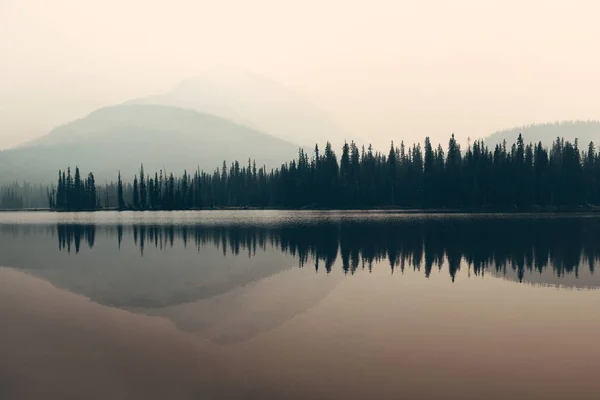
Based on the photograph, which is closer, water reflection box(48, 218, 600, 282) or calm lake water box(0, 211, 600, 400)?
calm lake water box(0, 211, 600, 400)

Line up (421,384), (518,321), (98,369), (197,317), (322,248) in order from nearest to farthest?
(421,384) → (98,369) → (518,321) → (197,317) → (322,248)

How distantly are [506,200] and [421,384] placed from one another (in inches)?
7380

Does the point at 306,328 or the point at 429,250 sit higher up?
the point at 429,250

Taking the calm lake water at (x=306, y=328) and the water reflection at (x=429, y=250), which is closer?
the calm lake water at (x=306, y=328)

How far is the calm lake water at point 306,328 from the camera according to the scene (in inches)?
592

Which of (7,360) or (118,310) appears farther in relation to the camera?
(118,310)

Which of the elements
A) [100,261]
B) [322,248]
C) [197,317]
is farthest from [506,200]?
[197,317]

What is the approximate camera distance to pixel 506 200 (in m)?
188

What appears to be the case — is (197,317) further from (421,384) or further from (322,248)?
(322,248)

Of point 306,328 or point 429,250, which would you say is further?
point 429,250

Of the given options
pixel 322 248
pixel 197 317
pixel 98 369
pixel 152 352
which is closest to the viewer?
pixel 98 369

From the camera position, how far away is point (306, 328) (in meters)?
21.3

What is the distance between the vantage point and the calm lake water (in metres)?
15.0

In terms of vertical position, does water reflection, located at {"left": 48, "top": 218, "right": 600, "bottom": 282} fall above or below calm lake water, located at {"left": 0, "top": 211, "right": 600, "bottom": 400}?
above
